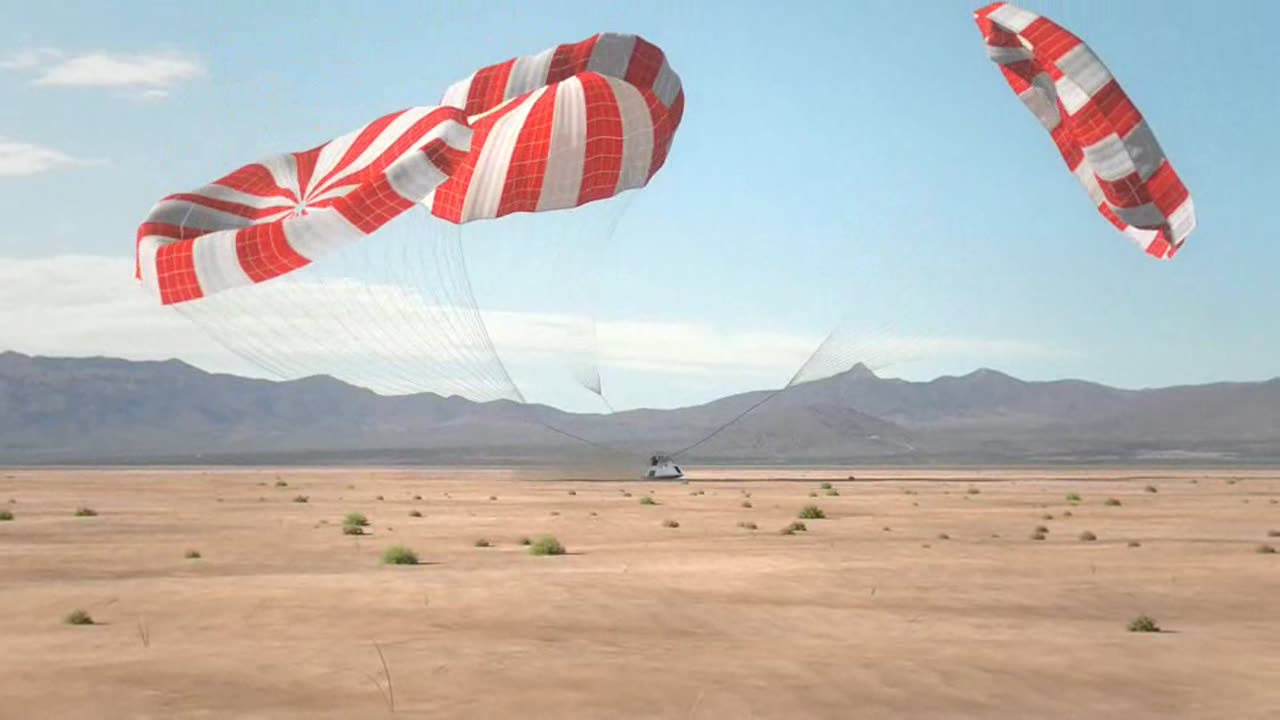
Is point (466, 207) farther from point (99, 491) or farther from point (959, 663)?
point (99, 491)

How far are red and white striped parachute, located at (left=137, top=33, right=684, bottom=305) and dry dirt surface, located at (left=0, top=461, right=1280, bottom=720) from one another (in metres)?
6.71

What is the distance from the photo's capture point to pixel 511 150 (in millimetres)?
29188

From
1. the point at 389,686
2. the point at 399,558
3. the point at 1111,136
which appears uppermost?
the point at 1111,136

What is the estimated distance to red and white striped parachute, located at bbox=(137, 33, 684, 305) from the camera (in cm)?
2722

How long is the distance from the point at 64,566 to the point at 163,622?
1006 centimetres

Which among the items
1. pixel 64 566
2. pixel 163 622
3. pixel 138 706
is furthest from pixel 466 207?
pixel 138 706

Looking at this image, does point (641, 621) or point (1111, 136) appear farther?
point (1111, 136)

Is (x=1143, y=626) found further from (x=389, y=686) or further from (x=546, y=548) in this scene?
(x=546, y=548)

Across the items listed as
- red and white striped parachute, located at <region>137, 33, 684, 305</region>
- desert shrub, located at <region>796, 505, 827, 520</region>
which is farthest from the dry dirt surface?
red and white striped parachute, located at <region>137, 33, 684, 305</region>

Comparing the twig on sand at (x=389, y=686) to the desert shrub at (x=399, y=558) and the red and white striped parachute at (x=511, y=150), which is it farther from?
the red and white striped parachute at (x=511, y=150)

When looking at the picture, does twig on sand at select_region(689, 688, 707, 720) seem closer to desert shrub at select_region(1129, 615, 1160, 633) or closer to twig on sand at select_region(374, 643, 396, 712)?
twig on sand at select_region(374, 643, 396, 712)

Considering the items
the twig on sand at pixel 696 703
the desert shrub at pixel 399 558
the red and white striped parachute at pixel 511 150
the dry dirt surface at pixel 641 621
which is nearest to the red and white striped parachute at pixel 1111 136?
the dry dirt surface at pixel 641 621

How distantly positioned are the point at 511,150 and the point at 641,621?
1306cm

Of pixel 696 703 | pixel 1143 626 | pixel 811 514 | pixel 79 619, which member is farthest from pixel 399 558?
pixel 811 514
